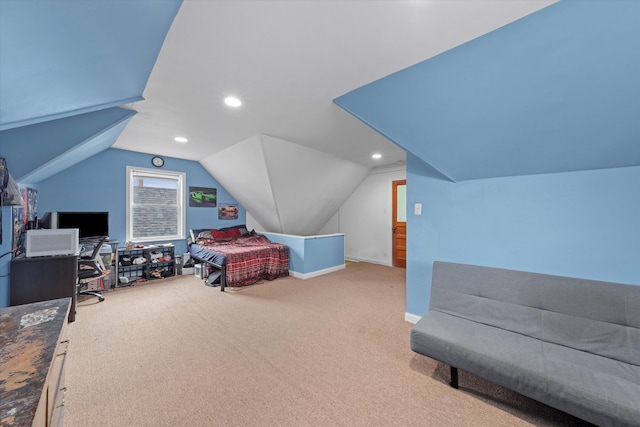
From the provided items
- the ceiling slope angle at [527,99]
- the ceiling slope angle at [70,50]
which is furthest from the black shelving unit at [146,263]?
the ceiling slope angle at [527,99]

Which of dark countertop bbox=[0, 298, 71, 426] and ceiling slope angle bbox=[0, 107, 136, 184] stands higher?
ceiling slope angle bbox=[0, 107, 136, 184]

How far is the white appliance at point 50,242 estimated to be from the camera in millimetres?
2744

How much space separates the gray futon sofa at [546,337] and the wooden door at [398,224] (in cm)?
348

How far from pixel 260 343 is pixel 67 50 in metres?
2.54

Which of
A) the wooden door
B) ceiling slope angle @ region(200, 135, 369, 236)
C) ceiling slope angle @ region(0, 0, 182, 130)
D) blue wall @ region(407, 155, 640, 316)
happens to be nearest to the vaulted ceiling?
ceiling slope angle @ region(0, 0, 182, 130)

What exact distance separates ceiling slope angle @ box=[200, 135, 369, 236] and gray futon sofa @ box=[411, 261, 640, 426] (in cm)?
315

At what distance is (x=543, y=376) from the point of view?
147 centimetres

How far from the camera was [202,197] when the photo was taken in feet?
18.4

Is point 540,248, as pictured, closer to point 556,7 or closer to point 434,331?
point 434,331

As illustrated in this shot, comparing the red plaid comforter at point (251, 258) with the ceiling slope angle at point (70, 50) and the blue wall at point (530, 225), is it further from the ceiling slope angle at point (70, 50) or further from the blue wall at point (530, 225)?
the ceiling slope angle at point (70, 50)

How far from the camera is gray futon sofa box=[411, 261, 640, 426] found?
54.1 inches

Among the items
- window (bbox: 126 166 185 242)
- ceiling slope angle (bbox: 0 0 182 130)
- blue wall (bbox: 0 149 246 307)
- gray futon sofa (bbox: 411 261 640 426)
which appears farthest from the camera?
window (bbox: 126 166 185 242)

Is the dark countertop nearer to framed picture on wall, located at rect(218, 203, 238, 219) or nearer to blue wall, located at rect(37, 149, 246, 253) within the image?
blue wall, located at rect(37, 149, 246, 253)

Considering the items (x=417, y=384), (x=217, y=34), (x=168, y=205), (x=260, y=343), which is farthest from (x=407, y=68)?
(x=168, y=205)
